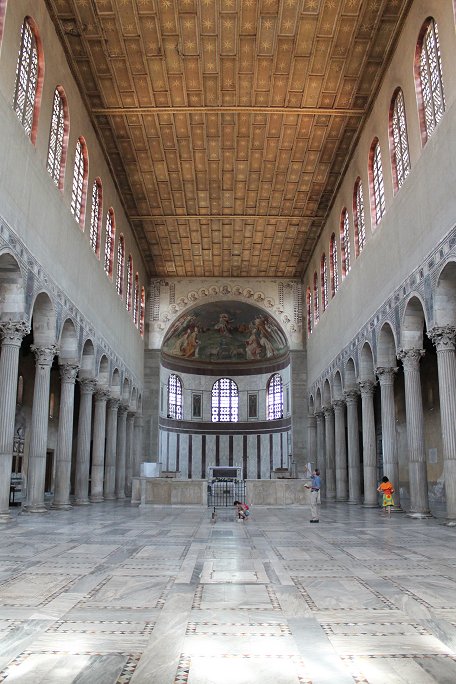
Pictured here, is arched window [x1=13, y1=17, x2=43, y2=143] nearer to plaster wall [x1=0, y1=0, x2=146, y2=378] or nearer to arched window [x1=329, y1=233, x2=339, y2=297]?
plaster wall [x1=0, y1=0, x2=146, y2=378]

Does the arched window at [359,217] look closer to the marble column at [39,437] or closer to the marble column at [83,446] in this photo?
the marble column at [83,446]

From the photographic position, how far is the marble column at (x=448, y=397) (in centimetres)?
Answer: 1545

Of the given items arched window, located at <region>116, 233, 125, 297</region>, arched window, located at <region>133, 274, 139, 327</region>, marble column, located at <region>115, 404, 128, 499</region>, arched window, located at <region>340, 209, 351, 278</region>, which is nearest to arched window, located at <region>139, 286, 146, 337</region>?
arched window, located at <region>133, 274, 139, 327</region>

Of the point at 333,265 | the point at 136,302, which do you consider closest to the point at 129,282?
the point at 136,302

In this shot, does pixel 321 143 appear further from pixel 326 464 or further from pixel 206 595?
pixel 206 595

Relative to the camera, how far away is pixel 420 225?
17.4 meters

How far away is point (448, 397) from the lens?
15844mm

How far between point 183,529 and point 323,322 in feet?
66.3

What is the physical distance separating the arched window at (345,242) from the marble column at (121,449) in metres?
13.4

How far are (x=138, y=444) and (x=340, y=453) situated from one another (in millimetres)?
13411

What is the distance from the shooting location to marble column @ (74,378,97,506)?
24797 mm

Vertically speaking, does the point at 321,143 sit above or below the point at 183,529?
above

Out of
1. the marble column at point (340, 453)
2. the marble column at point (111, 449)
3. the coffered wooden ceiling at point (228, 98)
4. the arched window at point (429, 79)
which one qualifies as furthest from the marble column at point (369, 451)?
the marble column at point (111, 449)

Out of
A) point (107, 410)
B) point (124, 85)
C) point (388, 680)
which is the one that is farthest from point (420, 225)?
point (107, 410)
